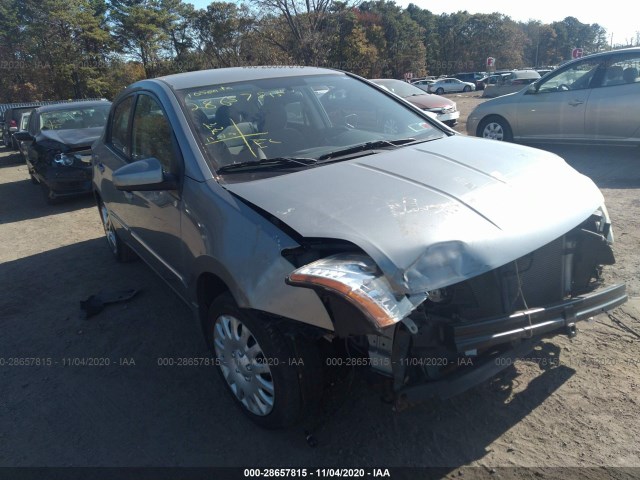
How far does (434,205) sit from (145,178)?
65.9 inches

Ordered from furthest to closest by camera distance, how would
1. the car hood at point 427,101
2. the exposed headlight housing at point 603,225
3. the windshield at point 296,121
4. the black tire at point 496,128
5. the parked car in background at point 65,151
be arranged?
the car hood at point 427,101 → the black tire at point 496,128 → the parked car in background at point 65,151 → the windshield at point 296,121 → the exposed headlight housing at point 603,225

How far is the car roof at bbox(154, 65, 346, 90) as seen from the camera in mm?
3494

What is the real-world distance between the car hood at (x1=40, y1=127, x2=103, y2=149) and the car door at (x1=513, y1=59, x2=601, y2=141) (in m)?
7.30

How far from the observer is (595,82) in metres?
7.80

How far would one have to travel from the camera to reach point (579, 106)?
788 cm

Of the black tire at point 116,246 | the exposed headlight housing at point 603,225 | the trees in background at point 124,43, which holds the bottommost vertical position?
the black tire at point 116,246

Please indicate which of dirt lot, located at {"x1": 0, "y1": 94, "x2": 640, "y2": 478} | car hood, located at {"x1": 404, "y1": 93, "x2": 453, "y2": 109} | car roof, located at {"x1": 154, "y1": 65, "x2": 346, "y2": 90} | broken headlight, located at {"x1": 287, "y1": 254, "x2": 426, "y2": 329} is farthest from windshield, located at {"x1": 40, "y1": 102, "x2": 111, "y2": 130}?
broken headlight, located at {"x1": 287, "y1": 254, "x2": 426, "y2": 329}

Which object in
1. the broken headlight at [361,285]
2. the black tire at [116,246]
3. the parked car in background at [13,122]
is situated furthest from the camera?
the parked car in background at [13,122]

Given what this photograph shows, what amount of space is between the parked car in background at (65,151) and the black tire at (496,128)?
6866 millimetres

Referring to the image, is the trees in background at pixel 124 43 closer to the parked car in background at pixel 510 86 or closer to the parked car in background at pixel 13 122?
the parked car in background at pixel 510 86

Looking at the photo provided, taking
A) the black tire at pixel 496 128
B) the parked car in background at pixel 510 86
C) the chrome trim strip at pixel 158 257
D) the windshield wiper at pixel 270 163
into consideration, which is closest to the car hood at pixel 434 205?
the windshield wiper at pixel 270 163

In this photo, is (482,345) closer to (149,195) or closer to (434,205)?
(434,205)

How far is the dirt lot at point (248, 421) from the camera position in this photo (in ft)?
7.97

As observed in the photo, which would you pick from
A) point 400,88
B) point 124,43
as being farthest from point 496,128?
point 124,43
